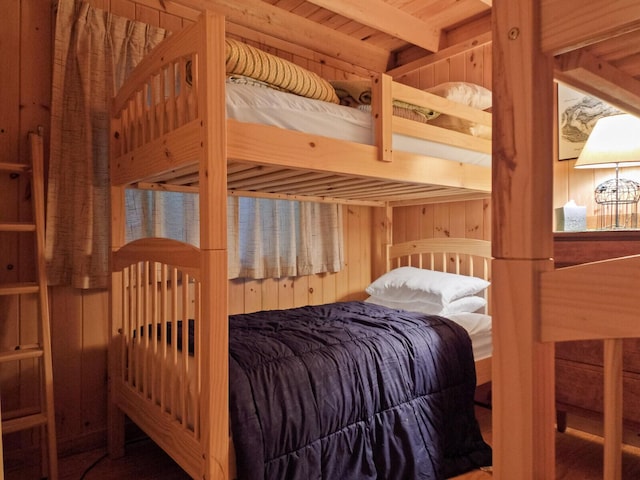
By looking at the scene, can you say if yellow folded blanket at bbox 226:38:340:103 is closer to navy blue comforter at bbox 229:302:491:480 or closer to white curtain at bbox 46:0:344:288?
white curtain at bbox 46:0:344:288

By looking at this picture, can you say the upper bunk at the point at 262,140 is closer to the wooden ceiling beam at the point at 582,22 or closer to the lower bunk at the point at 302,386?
the lower bunk at the point at 302,386

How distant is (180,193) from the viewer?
7.91ft

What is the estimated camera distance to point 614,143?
1931mm

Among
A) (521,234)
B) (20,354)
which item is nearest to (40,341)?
(20,354)

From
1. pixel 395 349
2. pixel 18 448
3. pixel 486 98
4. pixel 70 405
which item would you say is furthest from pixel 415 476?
pixel 486 98

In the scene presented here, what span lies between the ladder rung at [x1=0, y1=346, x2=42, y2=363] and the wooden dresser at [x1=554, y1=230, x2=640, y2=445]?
87.6 inches

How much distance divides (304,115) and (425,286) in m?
1.43

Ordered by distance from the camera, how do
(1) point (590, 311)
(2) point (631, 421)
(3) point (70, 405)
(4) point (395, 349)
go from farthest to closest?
(3) point (70, 405), (4) point (395, 349), (2) point (631, 421), (1) point (590, 311)

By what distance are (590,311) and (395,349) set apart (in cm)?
147

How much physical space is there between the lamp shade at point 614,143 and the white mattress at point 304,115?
72 cm

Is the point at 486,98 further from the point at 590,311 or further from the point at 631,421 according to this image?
the point at 590,311

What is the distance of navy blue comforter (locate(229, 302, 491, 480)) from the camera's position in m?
1.41

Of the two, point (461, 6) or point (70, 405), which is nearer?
point (70, 405)

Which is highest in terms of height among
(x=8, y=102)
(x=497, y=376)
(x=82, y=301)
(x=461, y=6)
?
(x=461, y=6)
